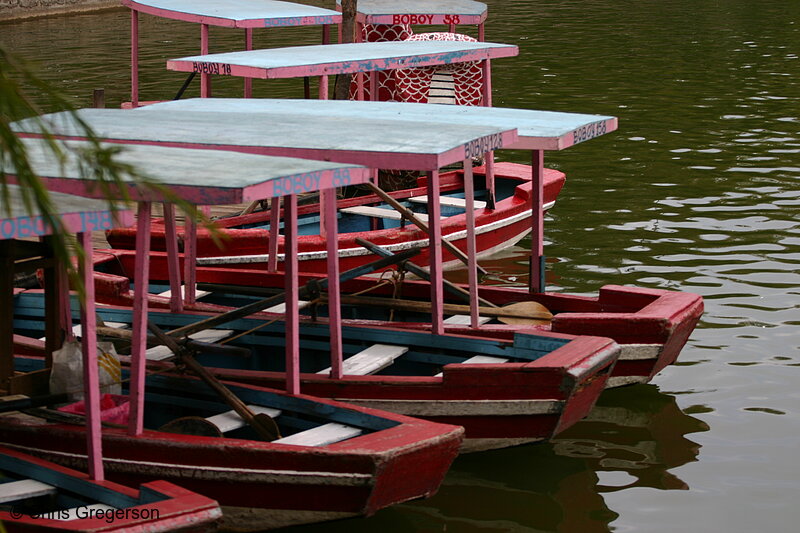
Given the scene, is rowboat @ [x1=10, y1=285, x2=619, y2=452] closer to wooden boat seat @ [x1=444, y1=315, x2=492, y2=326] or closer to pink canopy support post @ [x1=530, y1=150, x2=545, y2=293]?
wooden boat seat @ [x1=444, y1=315, x2=492, y2=326]

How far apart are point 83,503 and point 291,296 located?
4.71 feet

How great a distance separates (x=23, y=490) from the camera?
5.41m

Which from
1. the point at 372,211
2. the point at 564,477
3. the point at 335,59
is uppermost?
the point at 335,59

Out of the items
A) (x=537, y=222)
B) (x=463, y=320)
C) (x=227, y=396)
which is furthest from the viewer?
(x=537, y=222)

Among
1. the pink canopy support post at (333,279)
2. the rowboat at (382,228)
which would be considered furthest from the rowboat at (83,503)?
the rowboat at (382,228)

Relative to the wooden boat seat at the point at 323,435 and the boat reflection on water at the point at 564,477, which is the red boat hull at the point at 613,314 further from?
the wooden boat seat at the point at 323,435

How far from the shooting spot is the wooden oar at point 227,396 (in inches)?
236

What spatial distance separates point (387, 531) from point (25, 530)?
208cm

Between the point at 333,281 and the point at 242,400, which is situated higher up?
the point at 333,281

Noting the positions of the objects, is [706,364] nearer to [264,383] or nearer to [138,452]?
[264,383]

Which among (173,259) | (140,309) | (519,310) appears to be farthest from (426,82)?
(140,309)

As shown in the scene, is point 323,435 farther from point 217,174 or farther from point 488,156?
point 488,156

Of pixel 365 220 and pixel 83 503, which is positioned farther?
pixel 365 220

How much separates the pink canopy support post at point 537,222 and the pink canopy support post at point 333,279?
2.04 meters
